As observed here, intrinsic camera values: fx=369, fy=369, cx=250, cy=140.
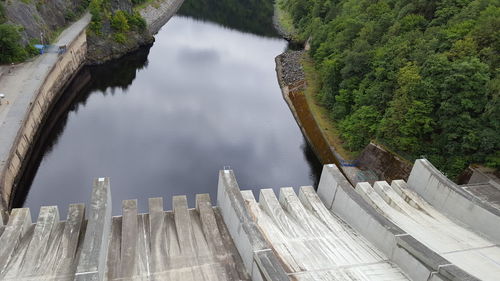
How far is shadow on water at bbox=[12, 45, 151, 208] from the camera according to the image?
36.7 m

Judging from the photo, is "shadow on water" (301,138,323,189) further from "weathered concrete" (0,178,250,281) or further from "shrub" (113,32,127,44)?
"shrub" (113,32,127,44)

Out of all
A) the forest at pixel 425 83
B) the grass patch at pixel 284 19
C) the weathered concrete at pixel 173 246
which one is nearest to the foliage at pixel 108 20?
the grass patch at pixel 284 19

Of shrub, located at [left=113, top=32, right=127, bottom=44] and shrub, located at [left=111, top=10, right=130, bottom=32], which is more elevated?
shrub, located at [left=111, top=10, right=130, bottom=32]

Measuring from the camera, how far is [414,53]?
3556 centimetres

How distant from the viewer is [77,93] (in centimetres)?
5616

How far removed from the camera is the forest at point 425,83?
2917cm

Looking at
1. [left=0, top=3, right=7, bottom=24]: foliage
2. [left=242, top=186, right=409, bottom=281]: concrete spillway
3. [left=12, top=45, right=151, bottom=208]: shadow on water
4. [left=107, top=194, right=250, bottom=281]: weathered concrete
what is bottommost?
[left=12, top=45, right=151, bottom=208]: shadow on water

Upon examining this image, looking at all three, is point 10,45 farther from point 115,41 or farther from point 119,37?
point 119,37

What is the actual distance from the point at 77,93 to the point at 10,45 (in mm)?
10843

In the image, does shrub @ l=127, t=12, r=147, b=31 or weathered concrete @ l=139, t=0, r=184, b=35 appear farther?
weathered concrete @ l=139, t=0, r=184, b=35

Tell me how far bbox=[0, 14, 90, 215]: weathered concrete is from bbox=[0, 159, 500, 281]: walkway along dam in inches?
530

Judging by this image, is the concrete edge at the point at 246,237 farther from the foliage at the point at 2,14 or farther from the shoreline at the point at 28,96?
the foliage at the point at 2,14

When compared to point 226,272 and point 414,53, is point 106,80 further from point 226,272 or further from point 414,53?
point 226,272

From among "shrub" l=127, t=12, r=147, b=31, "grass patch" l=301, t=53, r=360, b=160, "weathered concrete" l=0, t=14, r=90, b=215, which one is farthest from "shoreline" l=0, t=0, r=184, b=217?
"grass patch" l=301, t=53, r=360, b=160
